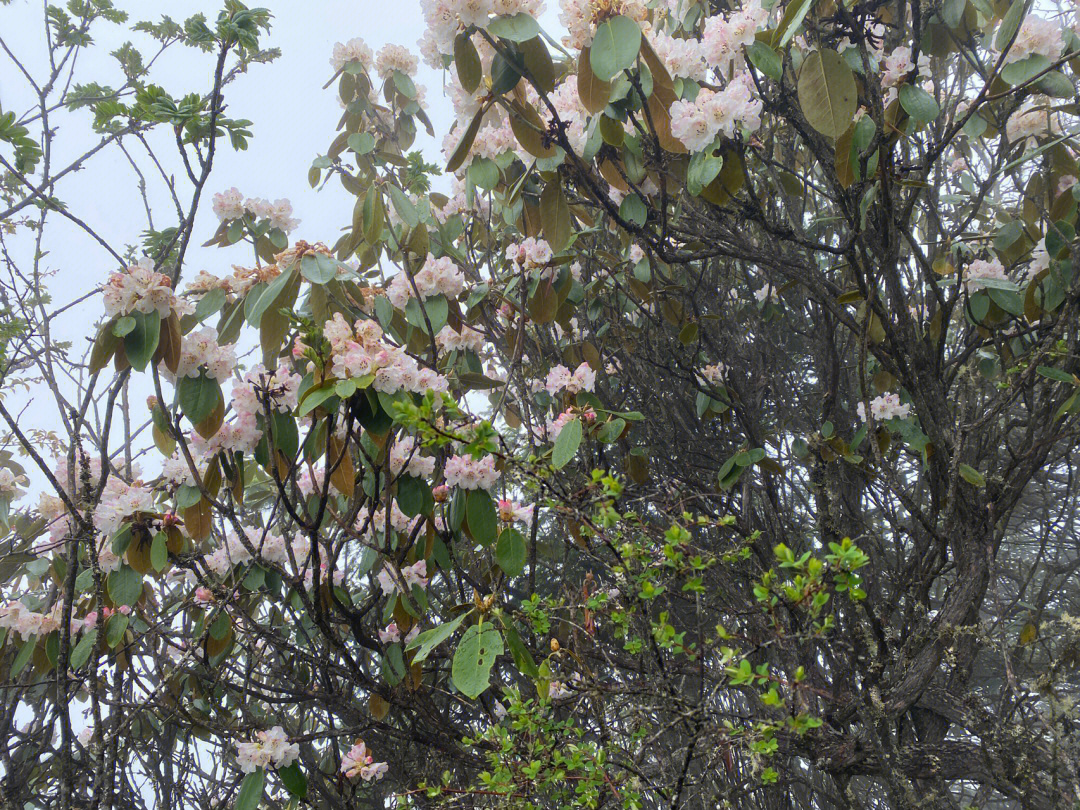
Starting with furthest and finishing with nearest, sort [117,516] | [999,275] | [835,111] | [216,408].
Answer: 1. [999,275]
2. [117,516]
3. [216,408]
4. [835,111]

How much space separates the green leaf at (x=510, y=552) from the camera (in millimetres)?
1716

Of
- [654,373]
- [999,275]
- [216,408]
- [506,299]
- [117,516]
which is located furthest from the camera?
[654,373]

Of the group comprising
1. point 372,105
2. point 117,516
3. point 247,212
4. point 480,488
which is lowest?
point 117,516

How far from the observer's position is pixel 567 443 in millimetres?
1522

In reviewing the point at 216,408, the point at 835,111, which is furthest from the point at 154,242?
the point at 835,111

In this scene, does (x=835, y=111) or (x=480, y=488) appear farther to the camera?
(x=480, y=488)

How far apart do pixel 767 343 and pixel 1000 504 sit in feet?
3.92

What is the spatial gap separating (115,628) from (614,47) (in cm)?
A: 178

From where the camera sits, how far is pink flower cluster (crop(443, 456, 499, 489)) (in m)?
1.77

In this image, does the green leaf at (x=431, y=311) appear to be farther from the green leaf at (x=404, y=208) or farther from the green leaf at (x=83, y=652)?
the green leaf at (x=83, y=652)

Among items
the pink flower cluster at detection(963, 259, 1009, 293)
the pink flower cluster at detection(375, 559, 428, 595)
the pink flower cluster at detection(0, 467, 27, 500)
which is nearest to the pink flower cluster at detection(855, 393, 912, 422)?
the pink flower cluster at detection(963, 259, 1009, 293)

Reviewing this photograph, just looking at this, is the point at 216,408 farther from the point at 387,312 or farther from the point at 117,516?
the point at 387,312

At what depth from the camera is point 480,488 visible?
70.9 inches

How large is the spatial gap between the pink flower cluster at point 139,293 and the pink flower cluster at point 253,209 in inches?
26.4
